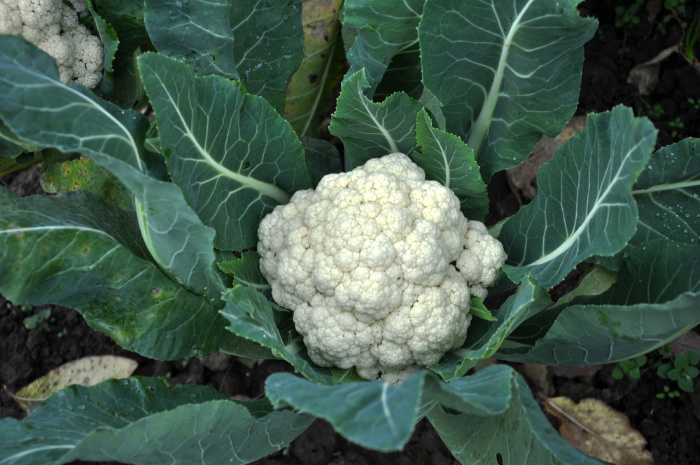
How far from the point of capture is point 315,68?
282 cm

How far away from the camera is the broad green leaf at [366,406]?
1229mm

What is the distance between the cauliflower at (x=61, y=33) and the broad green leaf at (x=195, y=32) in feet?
1.93

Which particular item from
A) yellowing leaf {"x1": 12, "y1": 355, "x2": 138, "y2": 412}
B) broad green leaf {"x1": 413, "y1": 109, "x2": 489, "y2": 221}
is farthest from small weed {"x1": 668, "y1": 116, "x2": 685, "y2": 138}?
yellowing leaf {"x1": 12, "y1": 355, "x2": 138, "y2": 412}

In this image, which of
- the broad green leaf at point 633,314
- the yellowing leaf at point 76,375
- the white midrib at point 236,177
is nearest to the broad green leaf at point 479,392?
the broad green leaf at point 633,314

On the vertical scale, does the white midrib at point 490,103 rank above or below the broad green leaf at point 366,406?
above

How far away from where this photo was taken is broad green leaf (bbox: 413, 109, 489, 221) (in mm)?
2023

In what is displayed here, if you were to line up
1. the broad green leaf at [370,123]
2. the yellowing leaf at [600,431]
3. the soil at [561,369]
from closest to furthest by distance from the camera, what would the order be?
1. the broad green leaf at [370,123]
2. the yellowing leaf at [600,431]
3. the soil at [561,369]

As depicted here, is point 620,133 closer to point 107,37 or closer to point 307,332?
point 307,332

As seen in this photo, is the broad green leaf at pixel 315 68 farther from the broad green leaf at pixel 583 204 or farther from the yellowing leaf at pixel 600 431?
the yellowing leaf at pixel 600 431

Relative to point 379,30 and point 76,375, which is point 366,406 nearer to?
point 379,30

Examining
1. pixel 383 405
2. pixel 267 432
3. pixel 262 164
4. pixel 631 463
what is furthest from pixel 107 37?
pixel 631 463

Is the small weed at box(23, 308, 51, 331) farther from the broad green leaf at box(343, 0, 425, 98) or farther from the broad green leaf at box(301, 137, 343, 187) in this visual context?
the broad green leaf at box(343, 0, 425, 98)

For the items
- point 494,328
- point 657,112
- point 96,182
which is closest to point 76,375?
point 96,182

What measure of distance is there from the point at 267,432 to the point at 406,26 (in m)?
1.50
